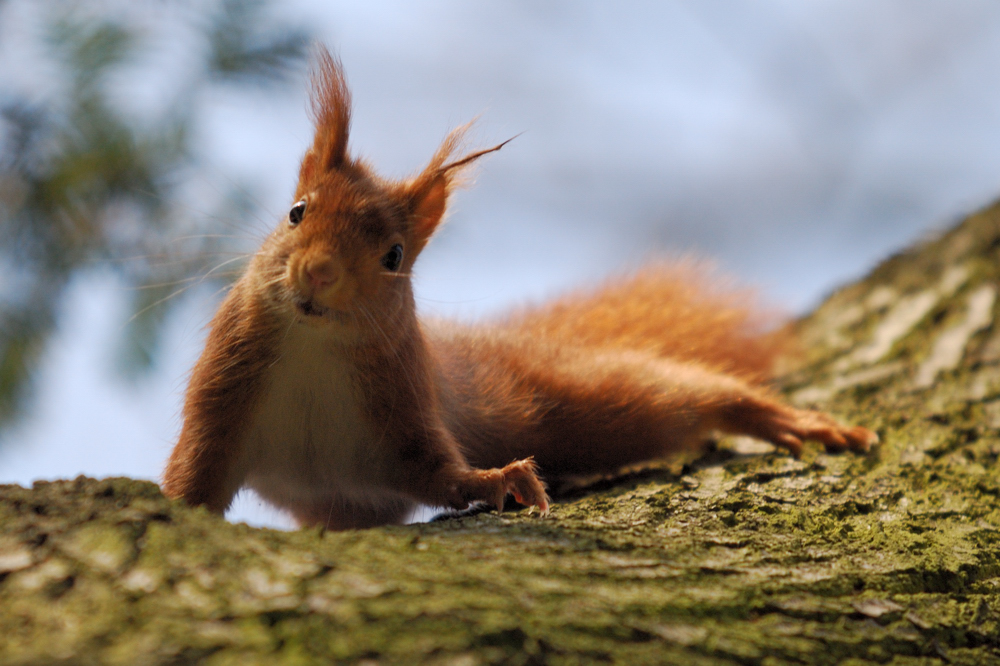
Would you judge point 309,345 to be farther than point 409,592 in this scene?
Yes

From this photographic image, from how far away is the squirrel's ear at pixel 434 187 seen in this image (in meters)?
1.54

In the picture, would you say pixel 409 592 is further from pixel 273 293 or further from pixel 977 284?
pixel 977 284

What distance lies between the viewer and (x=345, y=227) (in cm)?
133

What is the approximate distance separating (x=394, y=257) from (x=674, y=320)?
4.12 feet

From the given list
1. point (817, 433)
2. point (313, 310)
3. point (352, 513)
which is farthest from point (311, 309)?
point (817, 433)

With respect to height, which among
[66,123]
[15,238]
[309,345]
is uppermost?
[66,123]

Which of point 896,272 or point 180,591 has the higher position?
point 896,272

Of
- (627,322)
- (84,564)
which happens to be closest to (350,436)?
(84,564)

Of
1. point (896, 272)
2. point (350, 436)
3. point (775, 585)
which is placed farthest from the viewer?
point (896, 272)

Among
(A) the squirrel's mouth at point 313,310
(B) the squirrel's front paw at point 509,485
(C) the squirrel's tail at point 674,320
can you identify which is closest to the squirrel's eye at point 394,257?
(A) the squirrel's mouth at point 313,310

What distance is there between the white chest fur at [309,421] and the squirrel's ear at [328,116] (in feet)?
1.21

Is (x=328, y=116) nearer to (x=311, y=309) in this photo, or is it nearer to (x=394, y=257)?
(x=394, y=257)

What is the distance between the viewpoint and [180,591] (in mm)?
788

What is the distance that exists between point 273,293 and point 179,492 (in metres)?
0.39
